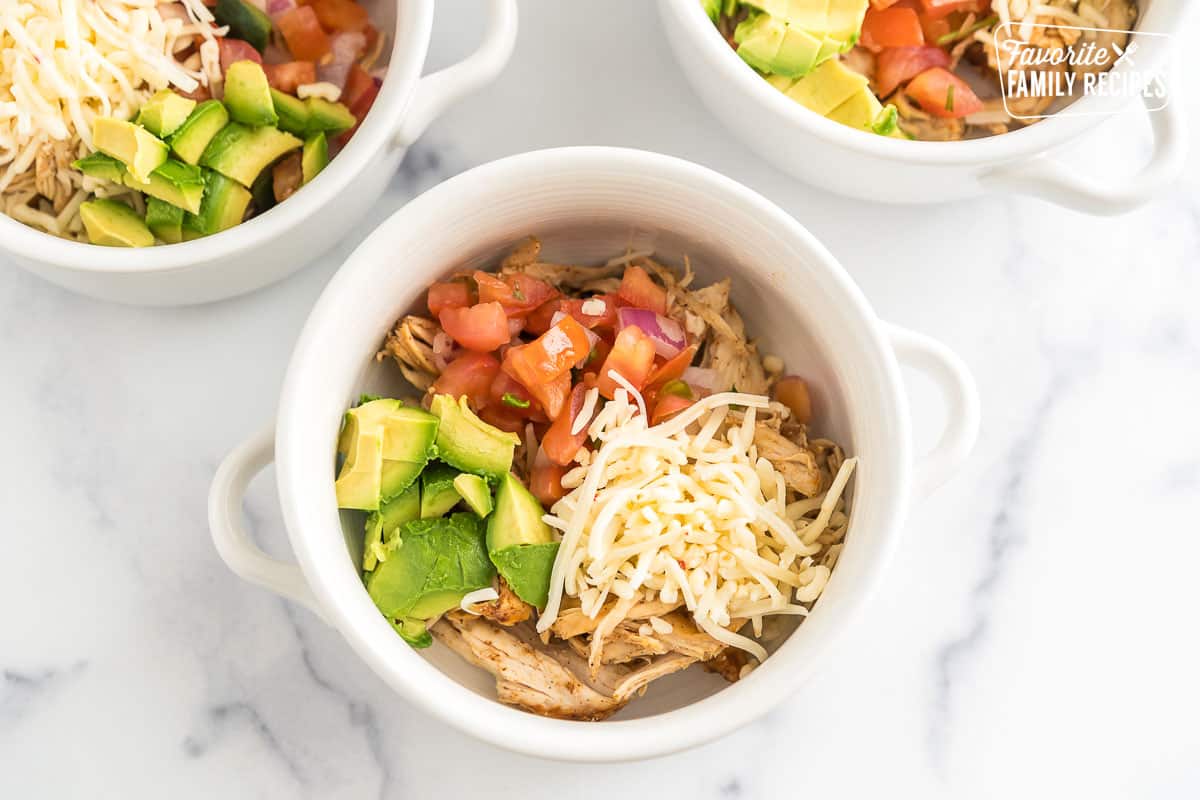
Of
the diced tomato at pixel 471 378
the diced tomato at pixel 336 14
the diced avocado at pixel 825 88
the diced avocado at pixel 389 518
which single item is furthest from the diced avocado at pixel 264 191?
the diced avocado at pixel 825 88

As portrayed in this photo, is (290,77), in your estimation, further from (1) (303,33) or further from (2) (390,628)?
(2) (390,628)

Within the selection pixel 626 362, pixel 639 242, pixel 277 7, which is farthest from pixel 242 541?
pixel 277 7

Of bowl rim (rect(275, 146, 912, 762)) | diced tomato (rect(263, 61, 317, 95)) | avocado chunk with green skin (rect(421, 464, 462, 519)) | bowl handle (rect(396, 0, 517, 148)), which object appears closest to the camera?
bowl rim (rect(275, 146, 912, 762))

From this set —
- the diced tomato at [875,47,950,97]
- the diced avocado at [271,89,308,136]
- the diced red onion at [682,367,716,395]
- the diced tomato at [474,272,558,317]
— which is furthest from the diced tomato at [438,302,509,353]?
the diced tomato at [875,47,950,97]

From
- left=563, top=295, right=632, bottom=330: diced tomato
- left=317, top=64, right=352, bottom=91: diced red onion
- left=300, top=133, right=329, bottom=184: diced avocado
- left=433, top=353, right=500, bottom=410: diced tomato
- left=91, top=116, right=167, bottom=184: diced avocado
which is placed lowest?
left=433, top=353, right=500, bottom=410: diced tomato

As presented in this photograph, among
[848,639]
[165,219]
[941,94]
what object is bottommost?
[848,639]

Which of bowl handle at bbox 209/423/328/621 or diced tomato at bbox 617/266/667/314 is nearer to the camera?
bowl handle at bbox 209/423/328/621

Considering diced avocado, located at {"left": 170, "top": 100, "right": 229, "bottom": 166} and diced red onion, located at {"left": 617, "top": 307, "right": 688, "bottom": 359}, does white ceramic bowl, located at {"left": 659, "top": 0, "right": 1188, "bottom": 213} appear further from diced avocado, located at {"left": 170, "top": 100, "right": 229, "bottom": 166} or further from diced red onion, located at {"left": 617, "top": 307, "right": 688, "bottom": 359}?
diced avocado, located at {"left": 170, "top": 100, "right": 229, "bottom": 166}
